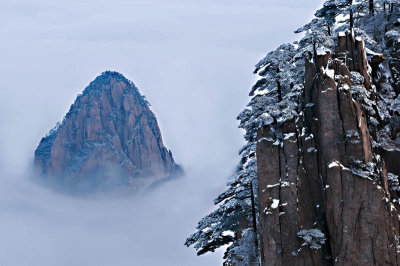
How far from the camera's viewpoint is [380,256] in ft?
94.6

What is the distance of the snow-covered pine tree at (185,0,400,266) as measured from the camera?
3375cm

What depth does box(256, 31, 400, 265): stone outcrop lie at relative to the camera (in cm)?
2938

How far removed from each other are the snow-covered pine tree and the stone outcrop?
0.62m

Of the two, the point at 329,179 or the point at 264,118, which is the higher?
the point at 264,118

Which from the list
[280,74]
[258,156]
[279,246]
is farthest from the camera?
[280,74]

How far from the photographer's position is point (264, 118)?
33.4 metres

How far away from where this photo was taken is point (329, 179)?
3062 centimetres

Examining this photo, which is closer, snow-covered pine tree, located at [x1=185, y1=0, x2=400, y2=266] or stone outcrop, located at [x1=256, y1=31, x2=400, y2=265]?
stone outcrop, located at [x1=256, y1=31, x2=400, y2=265]

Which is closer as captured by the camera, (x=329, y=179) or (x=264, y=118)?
(x=329, y=179)

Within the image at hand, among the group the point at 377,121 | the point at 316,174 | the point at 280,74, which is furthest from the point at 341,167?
the point at 280,74

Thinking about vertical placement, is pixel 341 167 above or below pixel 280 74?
below

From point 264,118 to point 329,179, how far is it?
5680 millimetres

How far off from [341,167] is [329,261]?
5462 millimetres

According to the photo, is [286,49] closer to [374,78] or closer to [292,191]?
[374,78]
